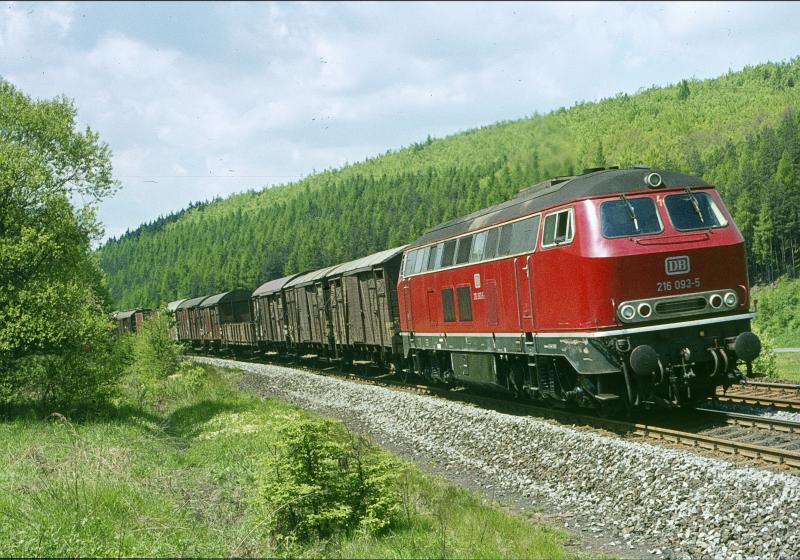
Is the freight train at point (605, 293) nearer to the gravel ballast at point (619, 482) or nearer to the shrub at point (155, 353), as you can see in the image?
the gravel ballast at point (619, 482)

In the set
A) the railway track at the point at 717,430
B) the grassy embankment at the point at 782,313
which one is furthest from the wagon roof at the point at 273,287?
the grassy embankment at the point at 782,313

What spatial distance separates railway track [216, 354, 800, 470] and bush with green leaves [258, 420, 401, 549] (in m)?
4.51

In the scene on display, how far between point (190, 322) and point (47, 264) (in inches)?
1526

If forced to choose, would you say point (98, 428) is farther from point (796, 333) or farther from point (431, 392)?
point (796, 333)

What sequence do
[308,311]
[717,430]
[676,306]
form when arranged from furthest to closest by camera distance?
[308,311] < [676,306] < [717,430]

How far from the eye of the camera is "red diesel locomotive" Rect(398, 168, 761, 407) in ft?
40.0

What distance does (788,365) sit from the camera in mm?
35906

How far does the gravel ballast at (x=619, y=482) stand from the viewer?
802 cm

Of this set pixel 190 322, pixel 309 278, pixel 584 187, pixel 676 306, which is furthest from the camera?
pixel 190 322

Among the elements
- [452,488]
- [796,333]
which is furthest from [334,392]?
[796,333]

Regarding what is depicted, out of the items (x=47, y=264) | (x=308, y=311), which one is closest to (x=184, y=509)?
(x=47, y=264)

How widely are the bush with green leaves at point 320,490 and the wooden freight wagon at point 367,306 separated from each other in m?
14.8

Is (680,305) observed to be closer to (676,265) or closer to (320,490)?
(676,265)

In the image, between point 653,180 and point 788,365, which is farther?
point 788,365
